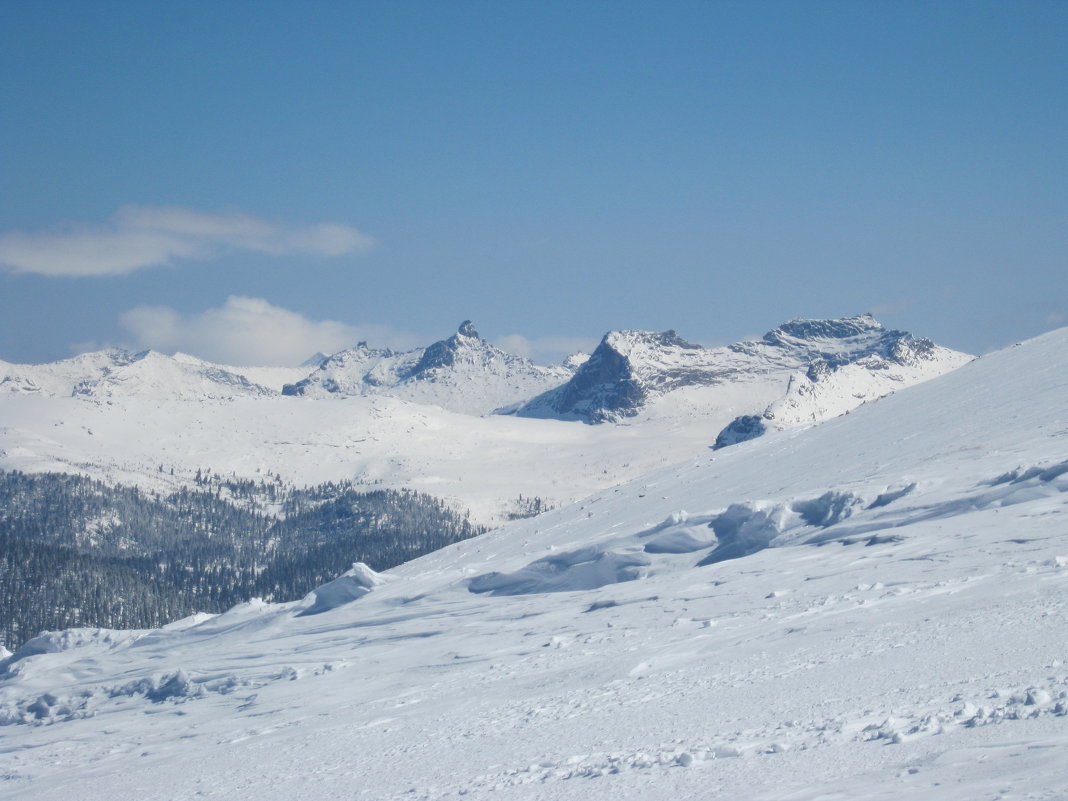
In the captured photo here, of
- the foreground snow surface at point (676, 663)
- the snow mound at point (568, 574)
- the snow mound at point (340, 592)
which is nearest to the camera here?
the foreground snow surface at point (676, 663)

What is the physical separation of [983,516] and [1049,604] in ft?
29.7

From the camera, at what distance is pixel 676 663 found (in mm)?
19828

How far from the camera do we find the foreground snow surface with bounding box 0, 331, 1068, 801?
13.0 meters

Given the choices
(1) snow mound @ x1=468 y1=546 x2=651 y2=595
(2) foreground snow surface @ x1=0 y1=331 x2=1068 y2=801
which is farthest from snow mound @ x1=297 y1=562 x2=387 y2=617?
(1) snow mound @ x1=468 y1=546 x2=651 y2=595

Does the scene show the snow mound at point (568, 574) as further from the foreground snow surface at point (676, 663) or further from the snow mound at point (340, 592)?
the snow mound at point (340, 592)

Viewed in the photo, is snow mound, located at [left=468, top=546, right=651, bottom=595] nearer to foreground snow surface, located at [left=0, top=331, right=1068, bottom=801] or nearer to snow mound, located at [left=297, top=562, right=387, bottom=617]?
foreground snow surface, located at [left=0, top=331, right=1068, bottom=801]

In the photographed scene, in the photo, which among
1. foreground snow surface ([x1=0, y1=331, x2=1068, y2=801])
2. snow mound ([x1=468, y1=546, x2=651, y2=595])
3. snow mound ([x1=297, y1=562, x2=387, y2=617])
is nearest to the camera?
foreground snow surface ([x1=0, y1=331, x2=1068, y2=801])

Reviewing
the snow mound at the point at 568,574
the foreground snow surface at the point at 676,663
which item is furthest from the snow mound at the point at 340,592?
the snow mound at the point at 568,574

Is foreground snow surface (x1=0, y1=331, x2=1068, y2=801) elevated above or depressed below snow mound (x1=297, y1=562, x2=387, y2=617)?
below

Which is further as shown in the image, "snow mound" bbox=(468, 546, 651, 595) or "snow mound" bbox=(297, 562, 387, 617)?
"snow mound" bbox=(297, 562, 387, 617)

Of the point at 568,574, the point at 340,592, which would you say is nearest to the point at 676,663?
the point at 568,574

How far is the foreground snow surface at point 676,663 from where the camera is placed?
42.6 ft

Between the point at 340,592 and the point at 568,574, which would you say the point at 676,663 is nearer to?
the point at 568,574

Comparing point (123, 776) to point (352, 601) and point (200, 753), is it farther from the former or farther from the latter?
point (352, 601)
